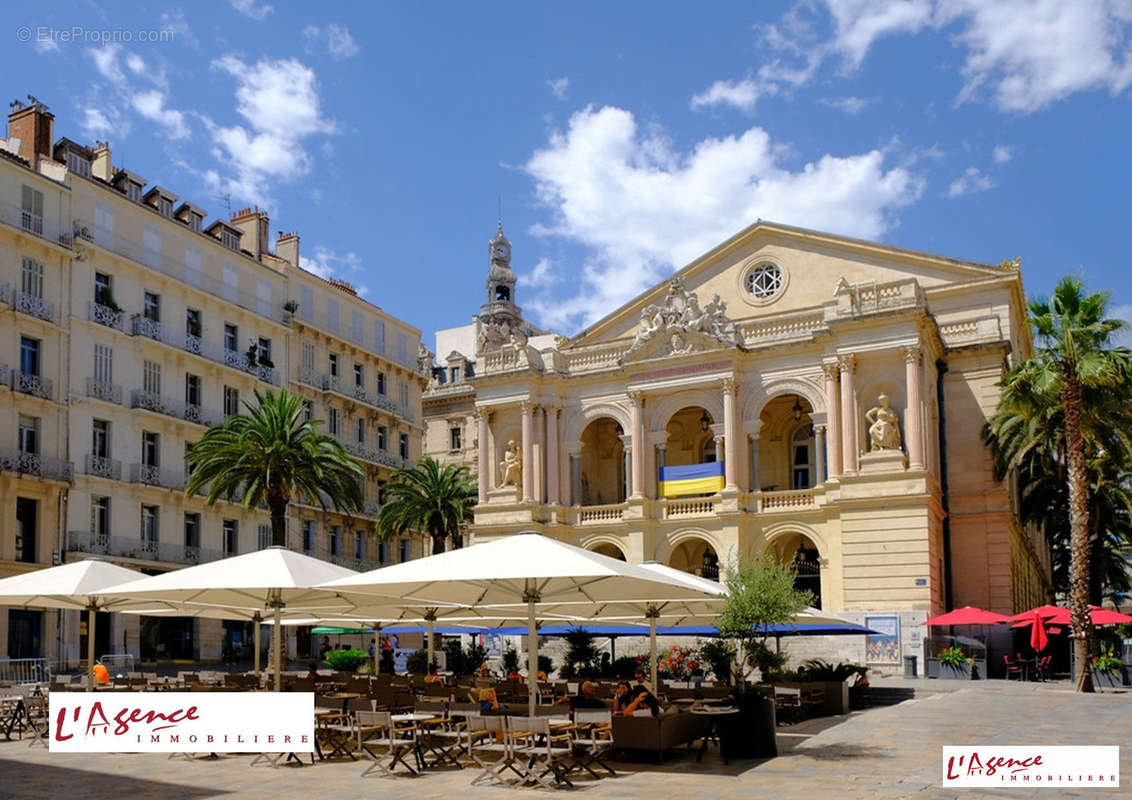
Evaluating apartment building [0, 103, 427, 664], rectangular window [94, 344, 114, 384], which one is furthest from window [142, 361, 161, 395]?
rectangular window [94, 344, 114, 384]

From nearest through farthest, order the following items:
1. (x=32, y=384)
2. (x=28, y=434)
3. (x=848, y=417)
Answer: (x=848, y=417) < (x=32, y=384) < (x=28, y=434)

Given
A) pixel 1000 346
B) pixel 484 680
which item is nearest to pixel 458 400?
pixel 1000 346

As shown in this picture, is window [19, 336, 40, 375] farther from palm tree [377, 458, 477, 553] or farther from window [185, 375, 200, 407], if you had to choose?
palm tree [377, 458, 477, 553]

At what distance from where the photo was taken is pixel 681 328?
148 ft

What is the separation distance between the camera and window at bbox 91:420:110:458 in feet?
143

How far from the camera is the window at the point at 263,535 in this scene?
51.5 m

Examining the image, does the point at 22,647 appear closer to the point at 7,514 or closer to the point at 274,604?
the point at 7,514

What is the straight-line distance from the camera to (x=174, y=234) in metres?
48.3

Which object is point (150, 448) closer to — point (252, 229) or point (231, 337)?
point (231, 337)

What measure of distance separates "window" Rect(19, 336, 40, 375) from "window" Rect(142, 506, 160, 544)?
22.6ft

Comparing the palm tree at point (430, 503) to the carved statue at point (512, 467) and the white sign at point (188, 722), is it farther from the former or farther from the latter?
the white sign at point (188, 722)

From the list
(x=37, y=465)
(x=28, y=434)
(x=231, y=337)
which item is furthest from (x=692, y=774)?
(x=231, y=337)

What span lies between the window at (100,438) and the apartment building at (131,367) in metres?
0.07

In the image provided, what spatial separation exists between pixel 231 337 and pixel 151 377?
513cm
